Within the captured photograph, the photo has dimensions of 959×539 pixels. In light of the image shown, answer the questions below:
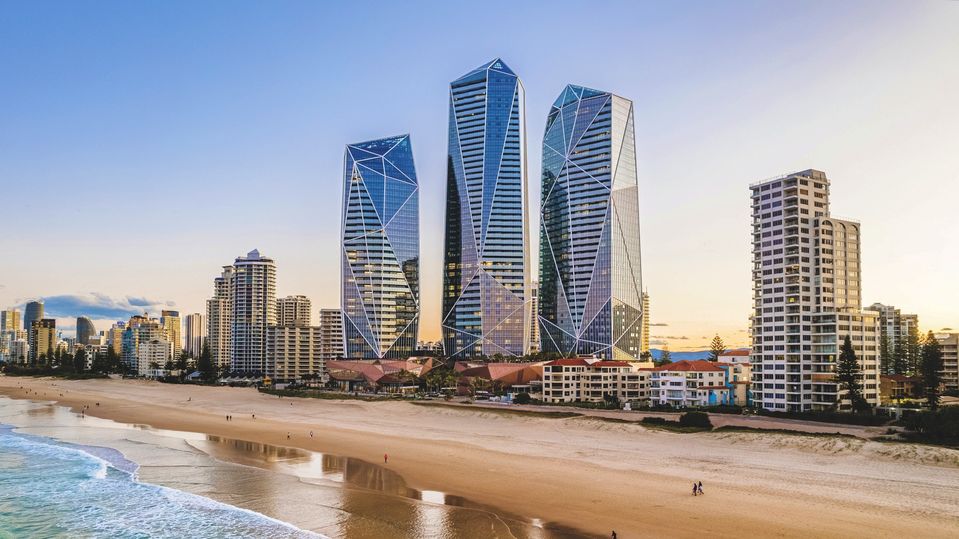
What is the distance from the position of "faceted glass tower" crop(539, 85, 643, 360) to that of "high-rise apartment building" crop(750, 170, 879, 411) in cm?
6335

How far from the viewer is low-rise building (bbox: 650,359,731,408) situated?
67.2 meters

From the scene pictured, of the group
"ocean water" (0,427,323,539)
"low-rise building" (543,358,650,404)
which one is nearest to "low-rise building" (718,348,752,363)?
"low-rise building" (543,358,650,404)

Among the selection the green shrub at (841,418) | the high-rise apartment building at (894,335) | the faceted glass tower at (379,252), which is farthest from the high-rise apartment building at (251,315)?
the green shrub at (841,418)

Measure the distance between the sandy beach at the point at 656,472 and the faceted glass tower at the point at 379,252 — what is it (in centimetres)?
7346

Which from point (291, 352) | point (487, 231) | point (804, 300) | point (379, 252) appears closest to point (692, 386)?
point (804, 300)

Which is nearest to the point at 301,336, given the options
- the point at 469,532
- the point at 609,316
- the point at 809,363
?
the point at 609,316

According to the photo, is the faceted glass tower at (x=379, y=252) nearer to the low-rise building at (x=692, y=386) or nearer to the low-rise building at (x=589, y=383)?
the low-rise building at (x=589, y=383)

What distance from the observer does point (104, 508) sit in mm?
31234

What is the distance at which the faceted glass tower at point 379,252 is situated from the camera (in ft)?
452

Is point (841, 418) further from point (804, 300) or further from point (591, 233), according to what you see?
point (591, 233)

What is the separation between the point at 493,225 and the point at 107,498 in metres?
112

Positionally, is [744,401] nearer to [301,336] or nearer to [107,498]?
[107,498]

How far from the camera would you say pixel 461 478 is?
36.0 m

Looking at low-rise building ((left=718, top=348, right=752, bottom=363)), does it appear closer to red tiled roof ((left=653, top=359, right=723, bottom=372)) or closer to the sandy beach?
red tiled roof ((left=653, top=359, right=723, bottom=372))
